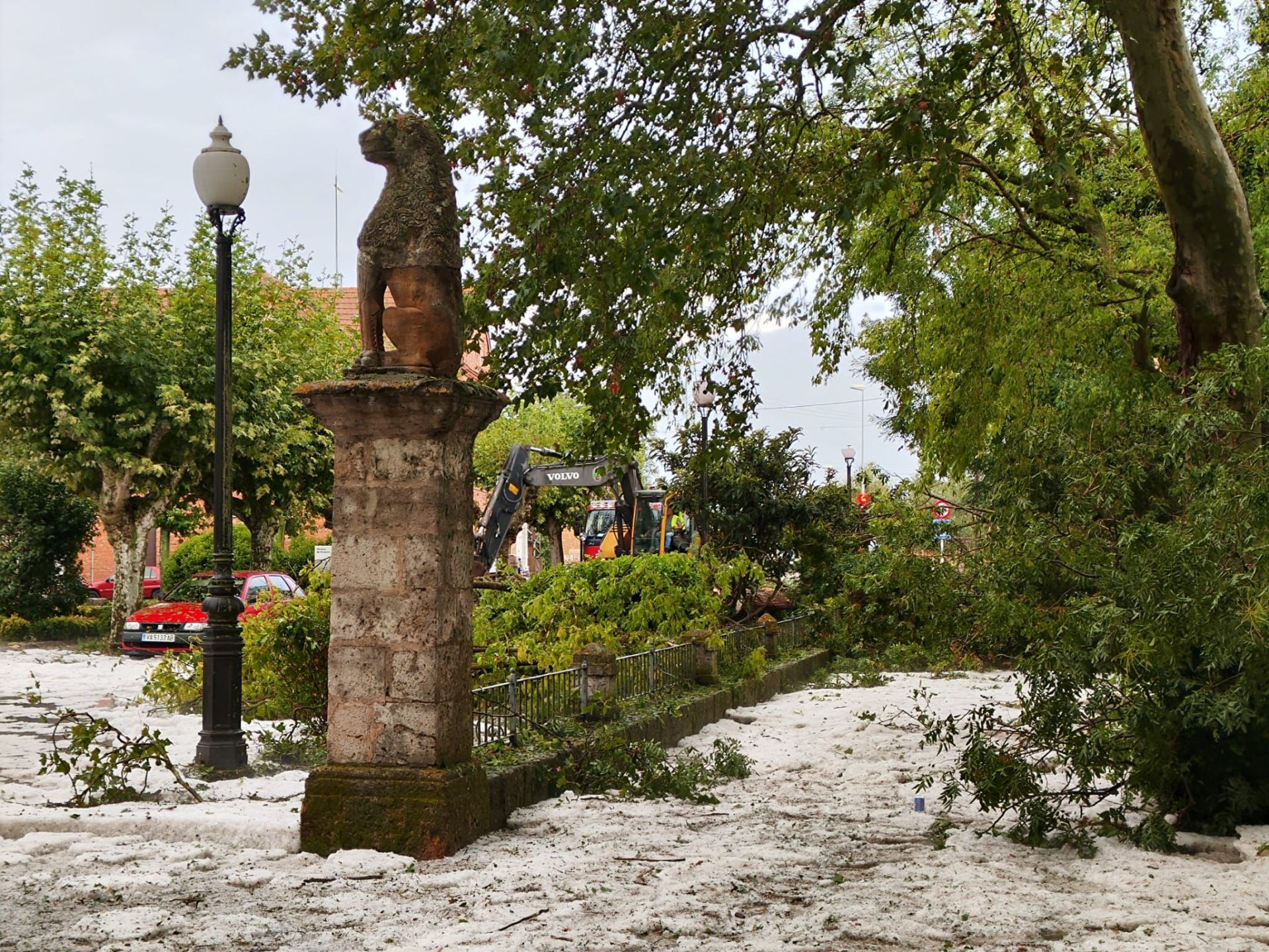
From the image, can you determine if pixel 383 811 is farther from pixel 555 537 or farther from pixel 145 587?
pixel 555 537

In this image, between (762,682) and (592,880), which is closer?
(592,880)

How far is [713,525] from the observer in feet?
72.5

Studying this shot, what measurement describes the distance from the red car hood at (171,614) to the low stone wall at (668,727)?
965 centimetres

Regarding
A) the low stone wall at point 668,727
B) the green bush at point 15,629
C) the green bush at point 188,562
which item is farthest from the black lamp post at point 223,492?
the green bush at point 188,562

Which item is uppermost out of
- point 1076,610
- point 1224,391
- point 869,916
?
point 1224,391

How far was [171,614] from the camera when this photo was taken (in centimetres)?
2047

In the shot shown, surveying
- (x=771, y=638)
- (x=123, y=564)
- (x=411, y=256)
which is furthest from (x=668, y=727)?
(x=123, y=564)

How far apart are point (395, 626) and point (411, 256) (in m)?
2.11

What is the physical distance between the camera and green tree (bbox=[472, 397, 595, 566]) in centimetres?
4234

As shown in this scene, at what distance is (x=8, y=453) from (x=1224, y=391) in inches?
1102

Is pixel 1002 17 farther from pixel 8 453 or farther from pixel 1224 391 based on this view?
pixel 8 453

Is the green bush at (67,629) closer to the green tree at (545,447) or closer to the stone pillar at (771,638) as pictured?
the green tree at (545,447)

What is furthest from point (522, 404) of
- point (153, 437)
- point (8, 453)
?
point (8, 453)

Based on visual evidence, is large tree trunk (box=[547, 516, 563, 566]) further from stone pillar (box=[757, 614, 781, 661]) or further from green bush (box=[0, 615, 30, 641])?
stone pillar (box=[757, 614, 781, 661])
